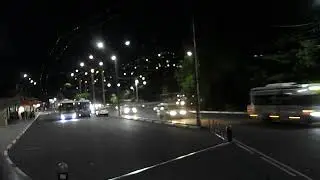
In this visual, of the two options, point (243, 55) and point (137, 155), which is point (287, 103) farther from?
point (243, 55)

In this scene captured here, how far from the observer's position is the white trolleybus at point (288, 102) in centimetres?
3850

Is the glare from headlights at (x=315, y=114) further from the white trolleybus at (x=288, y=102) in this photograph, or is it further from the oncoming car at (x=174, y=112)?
the oncoming car at (x=174, y=112)

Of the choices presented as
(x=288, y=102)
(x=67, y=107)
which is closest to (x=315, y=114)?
(x=288, y=102)

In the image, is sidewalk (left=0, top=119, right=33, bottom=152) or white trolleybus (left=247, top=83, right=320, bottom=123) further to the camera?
white trolleybus (left=247, top=83, right=320, bottom=123)

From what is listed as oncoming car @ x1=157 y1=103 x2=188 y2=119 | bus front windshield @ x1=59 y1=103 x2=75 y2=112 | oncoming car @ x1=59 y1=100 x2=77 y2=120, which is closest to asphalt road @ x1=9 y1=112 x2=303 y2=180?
oncoming car @ x1=157 y1=103 x2=188 y2=119

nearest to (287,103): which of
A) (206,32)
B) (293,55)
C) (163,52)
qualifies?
(293,55)

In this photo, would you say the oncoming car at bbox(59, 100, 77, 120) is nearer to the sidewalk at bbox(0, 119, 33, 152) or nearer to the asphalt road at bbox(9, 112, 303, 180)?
the sidewalk at bbox(0, 119, 33, 152)

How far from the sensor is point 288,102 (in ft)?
133

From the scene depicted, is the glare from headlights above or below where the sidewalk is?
above

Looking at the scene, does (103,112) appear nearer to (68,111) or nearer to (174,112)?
(68,111)

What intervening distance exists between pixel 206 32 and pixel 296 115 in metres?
40.1

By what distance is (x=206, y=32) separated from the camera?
259 feet

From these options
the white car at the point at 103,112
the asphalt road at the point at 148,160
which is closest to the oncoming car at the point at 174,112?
the white car at the point at 103,112

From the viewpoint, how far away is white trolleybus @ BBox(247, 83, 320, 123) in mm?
38500
